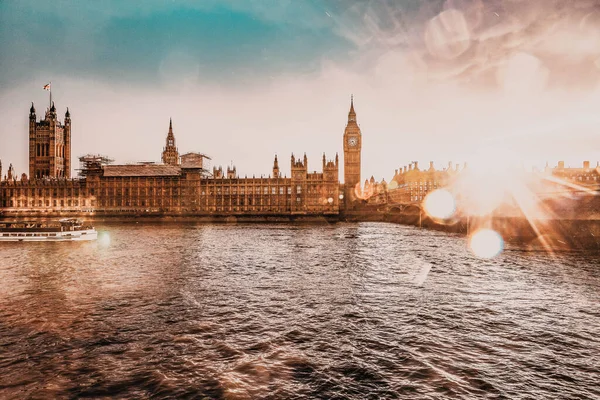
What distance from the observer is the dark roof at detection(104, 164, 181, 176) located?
410 ft

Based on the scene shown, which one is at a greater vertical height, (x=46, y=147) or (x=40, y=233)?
(x=46, y=147)

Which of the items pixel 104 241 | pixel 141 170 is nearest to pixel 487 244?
pixel 104 241

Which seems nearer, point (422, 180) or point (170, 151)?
point (422, 180)

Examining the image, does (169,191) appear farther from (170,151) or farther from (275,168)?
(170,151)

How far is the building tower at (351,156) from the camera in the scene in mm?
146125

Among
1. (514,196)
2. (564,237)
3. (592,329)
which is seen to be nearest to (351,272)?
(592,329)

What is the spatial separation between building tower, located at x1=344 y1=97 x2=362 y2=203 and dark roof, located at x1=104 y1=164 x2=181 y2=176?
216 feet

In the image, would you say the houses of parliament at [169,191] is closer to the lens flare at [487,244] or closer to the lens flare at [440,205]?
the lens flare at [440,205]

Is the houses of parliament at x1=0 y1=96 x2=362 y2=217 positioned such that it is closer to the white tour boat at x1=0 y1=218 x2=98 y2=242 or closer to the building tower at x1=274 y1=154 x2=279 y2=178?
the building tower at x1=274 y1=154 x2=279 y2=178

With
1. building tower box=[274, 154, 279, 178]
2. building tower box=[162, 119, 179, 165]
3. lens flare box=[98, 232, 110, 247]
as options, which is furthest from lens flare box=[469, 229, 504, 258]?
building tower box=[162, 119, 179, 165]

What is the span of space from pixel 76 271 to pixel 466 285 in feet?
87.7

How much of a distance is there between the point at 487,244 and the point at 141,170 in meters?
115

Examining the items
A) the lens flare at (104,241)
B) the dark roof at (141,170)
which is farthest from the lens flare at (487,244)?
the dark roof at (141,170)

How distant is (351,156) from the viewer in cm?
15012
